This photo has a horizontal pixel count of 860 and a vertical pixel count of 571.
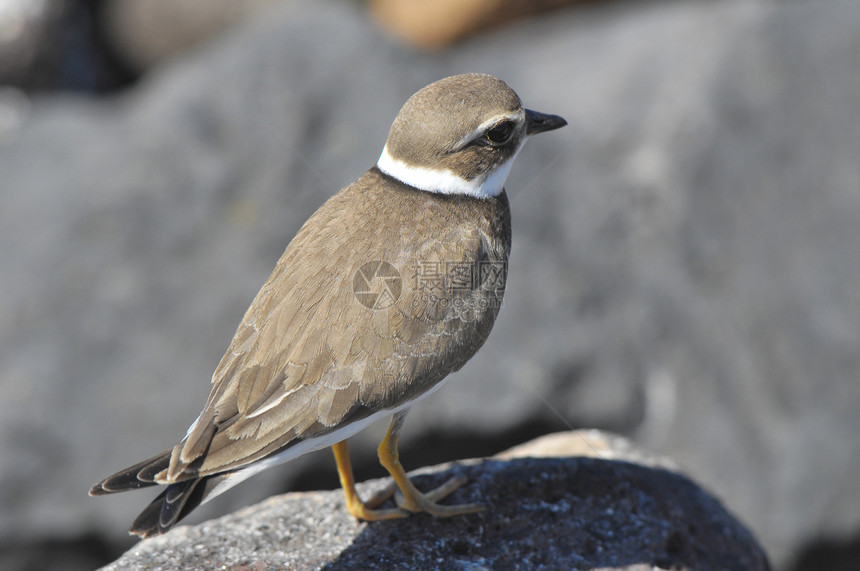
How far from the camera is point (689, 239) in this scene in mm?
8438

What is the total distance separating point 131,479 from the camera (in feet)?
13.7

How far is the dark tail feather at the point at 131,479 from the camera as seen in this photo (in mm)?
4125

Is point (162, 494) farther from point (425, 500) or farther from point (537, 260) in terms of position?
point (537, 260)

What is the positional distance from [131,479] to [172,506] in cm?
30

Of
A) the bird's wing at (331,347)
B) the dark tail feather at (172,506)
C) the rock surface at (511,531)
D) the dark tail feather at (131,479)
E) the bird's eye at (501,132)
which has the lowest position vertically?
the rock surface at (511,531)

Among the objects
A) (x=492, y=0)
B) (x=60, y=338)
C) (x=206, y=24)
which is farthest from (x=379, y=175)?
(x=206, y=24)

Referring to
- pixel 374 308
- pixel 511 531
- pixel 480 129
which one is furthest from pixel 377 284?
pixel 511 531

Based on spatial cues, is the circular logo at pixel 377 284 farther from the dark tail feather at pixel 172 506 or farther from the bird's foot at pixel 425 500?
the bird's foot at pixel 425 500

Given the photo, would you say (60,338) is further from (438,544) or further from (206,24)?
(206,24)

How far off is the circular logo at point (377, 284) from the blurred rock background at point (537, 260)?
10.5 ft

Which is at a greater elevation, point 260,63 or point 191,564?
point 260,63

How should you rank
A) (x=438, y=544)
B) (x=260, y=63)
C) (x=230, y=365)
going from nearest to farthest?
(x=230, y=365), (x=438, y=544), (x=260, y=63)

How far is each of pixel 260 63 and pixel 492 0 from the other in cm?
498

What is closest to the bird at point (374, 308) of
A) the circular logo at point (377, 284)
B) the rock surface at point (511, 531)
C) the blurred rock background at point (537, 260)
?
the circular logo at point (377, 284)
